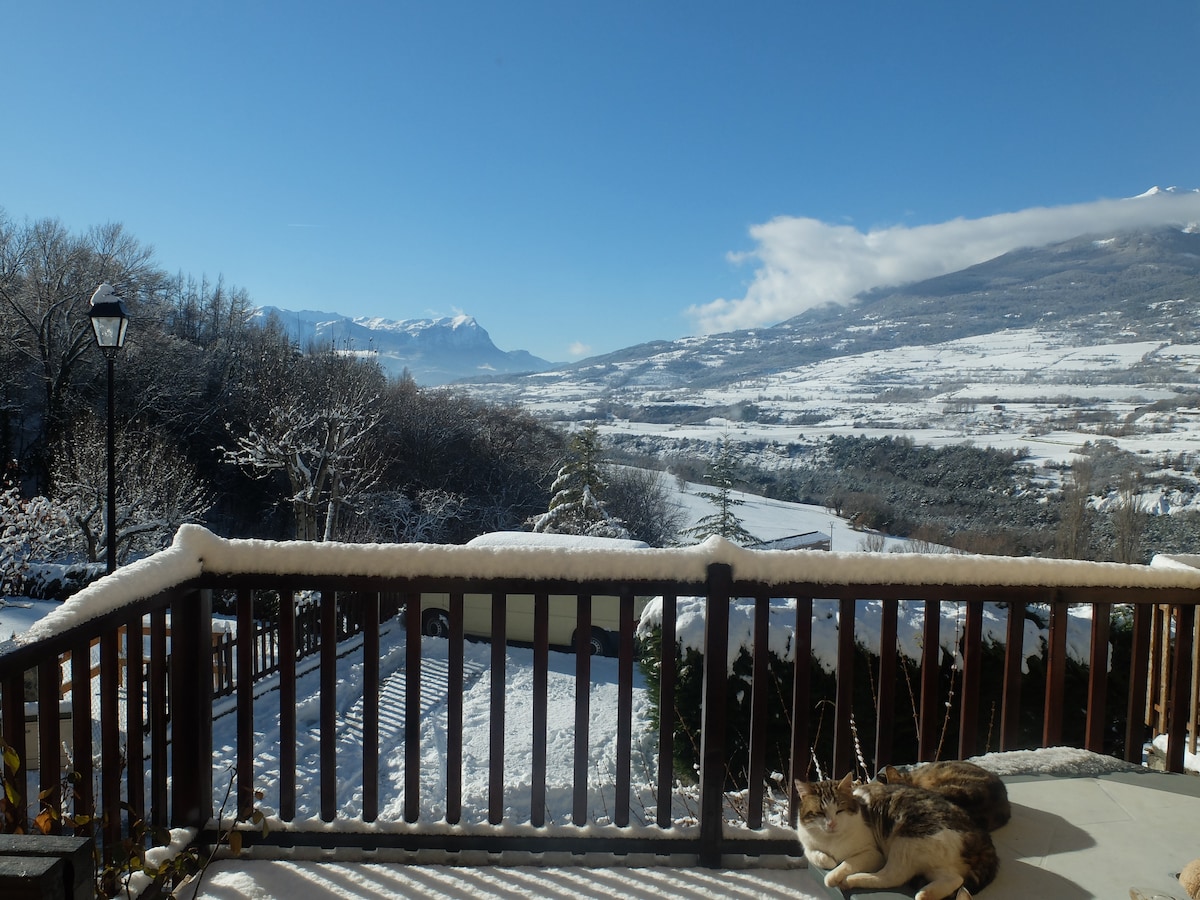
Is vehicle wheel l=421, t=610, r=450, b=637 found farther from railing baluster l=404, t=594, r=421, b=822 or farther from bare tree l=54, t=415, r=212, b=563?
railing baluster l=404, t=594, r=421, b=822

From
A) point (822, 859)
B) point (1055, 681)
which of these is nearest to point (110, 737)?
point (822, 859)

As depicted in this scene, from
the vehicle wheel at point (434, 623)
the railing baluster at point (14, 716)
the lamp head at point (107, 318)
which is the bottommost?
the vehicle wheel at point (434, 623)

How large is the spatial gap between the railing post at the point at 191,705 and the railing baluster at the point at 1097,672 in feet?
7.78

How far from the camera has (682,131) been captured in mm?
17594

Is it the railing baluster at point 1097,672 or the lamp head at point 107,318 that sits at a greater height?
the lamp head at point 107,318

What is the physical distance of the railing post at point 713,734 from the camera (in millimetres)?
1803

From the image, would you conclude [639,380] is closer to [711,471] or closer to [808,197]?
[808,197]

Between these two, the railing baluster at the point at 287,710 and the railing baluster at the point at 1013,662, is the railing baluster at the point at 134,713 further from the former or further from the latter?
the railing baluster at the point at 1013,662

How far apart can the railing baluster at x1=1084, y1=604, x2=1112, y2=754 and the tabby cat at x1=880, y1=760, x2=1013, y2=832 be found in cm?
84

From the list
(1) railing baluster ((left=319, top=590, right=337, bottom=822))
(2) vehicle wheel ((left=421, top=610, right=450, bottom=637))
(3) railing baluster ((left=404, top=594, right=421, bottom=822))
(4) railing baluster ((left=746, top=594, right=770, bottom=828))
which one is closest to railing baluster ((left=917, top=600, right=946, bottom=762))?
(4) railing baluster ((left=746, top=594, right=770, bottom=828))

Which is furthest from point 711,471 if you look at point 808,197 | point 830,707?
point 808,197

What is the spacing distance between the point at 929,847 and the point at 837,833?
0.17 m

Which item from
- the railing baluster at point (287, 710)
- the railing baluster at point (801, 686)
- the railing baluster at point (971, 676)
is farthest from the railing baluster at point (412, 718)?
the railing baluster at point (971, 676)

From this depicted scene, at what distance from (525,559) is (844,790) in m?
0.88
